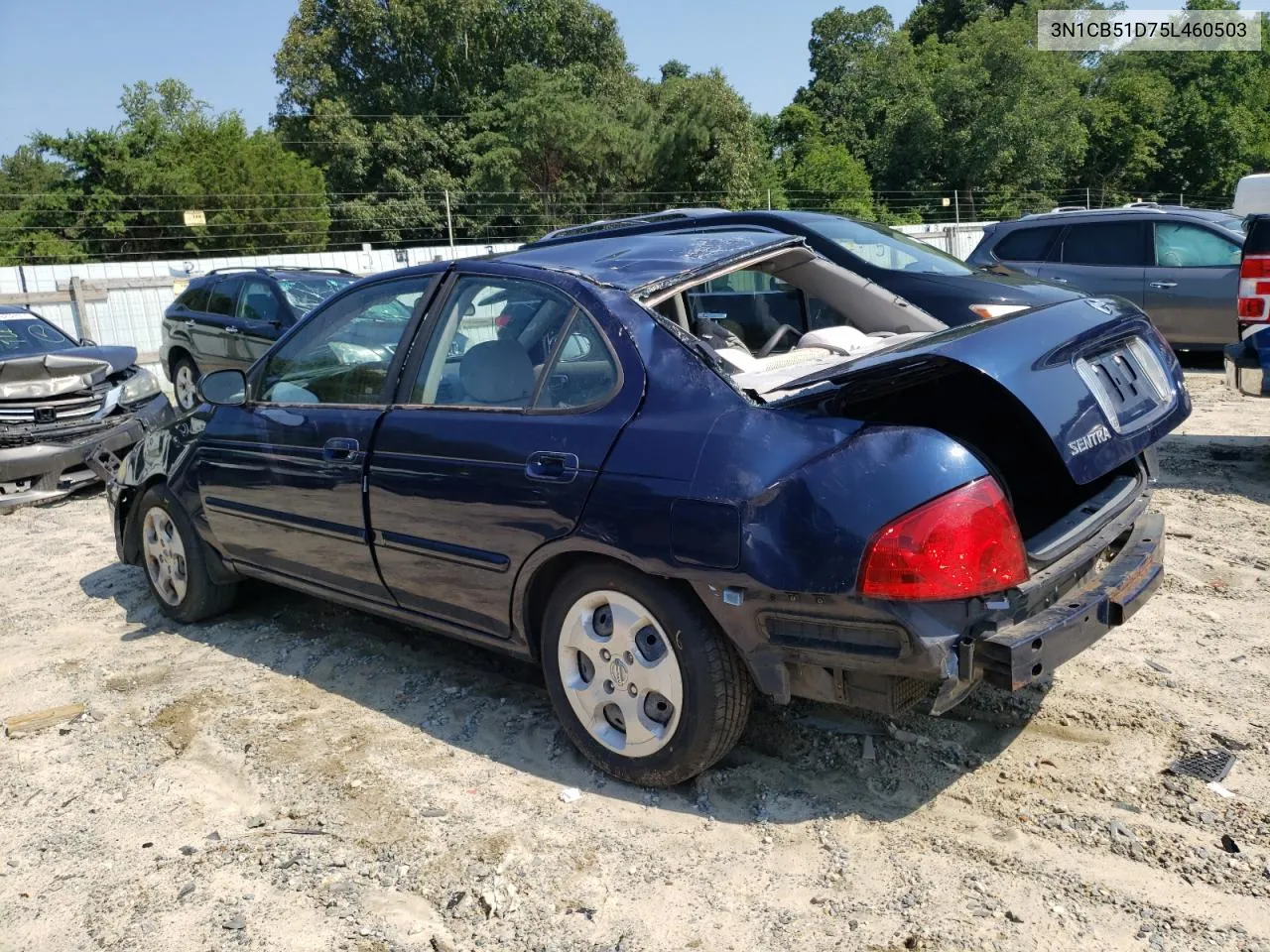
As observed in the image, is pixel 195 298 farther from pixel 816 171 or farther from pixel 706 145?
pixel 816 171

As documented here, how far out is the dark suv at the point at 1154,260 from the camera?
10109 mm

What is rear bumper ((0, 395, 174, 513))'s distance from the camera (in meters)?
7.74

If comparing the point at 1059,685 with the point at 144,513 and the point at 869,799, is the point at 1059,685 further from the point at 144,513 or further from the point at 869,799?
the point at 144,513

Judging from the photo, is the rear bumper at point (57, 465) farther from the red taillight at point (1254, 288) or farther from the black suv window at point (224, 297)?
the red taillight at point (1254, 288)

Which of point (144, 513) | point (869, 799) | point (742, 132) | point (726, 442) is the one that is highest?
point (742, 132)

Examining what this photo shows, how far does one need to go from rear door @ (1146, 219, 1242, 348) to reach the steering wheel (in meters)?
7.54

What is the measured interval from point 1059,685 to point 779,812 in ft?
4.41

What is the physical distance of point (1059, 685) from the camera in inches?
147

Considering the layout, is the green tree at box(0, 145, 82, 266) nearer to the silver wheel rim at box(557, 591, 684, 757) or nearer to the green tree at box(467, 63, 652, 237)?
the green tree at box(467, 63, 652, 237)

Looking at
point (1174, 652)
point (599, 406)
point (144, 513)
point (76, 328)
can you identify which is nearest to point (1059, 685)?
point (1174, 652)

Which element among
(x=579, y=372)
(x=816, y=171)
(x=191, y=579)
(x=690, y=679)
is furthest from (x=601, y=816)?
(x=816, y=171)

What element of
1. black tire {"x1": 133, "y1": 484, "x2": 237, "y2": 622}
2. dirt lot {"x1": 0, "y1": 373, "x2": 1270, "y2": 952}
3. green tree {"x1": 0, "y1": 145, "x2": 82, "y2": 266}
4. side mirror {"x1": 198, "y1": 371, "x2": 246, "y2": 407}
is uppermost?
green tree {"x1": 0, "y1": 145, "x2": 82, "y2": 266}

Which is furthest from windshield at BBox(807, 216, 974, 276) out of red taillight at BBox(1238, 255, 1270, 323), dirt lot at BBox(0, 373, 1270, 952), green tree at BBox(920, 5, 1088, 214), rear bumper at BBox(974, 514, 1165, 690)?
green tree at BBox(920, 5, 1088, 214)

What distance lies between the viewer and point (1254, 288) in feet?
20.4
